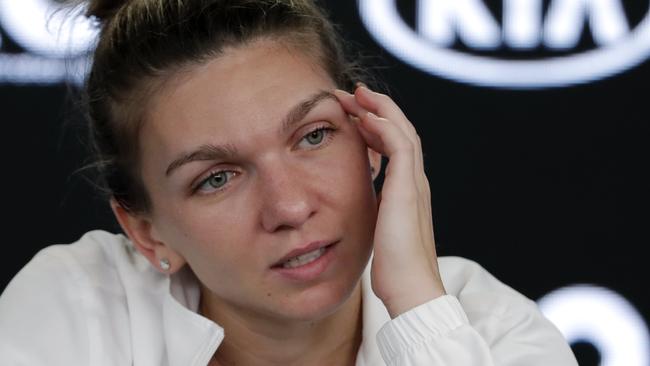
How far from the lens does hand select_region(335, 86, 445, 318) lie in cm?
155

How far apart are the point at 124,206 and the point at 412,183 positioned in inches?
18.7

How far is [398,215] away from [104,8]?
0.57 metres

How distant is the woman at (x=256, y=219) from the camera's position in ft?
4.97

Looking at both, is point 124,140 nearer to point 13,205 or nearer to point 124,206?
point 124,206

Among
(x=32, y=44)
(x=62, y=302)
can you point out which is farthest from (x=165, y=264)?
(x=32, y=44)

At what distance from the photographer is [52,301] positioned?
1765 millimetres

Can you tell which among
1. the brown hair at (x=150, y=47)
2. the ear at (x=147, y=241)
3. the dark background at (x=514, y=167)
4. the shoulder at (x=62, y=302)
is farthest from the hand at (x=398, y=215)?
the dark background at (x=514, y=167)

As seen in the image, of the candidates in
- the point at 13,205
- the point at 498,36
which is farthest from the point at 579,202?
the point at 13,205

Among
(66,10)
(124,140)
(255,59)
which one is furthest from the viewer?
(66,10)

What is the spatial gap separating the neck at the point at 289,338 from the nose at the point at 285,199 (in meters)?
0.24

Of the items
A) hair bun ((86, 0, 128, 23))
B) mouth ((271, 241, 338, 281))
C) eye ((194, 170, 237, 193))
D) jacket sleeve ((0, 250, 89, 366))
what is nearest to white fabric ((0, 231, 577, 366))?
jacket sleeve ((0, 250, 89, 366))

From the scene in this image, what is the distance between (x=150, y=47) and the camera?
1.60 meters

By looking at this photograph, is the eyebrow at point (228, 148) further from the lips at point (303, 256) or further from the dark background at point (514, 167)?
the dark background at point (514, 167)

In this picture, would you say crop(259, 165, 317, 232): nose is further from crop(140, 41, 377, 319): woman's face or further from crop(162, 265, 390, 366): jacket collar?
crop(162, 265, 390, 366): jacket collar
